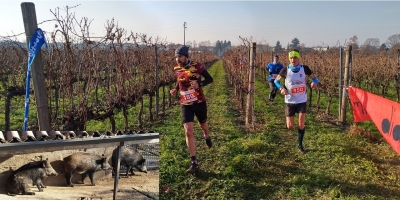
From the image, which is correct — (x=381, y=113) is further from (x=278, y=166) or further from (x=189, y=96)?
(x=189, y=96)

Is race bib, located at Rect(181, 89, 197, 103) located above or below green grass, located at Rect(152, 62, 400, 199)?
above

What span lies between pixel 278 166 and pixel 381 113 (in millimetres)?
1889

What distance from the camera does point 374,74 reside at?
1522cm

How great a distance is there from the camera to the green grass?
4102 millimetres

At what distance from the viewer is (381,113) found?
5.21m

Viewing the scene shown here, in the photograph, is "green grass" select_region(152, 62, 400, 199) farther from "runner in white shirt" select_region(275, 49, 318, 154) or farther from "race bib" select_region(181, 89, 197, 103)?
"race bib" select_region(181, 89, 197, 103)

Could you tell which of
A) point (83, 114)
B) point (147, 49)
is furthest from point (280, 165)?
point (147, 49)

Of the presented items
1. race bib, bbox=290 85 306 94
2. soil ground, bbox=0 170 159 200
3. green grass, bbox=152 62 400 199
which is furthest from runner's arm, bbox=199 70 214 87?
soil ground, bbox=0 170 159 200

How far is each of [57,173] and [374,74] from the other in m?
16.0

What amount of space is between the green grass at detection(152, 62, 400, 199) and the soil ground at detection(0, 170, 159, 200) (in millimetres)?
1020

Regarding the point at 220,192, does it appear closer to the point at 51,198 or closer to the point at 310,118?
the point at 51,198

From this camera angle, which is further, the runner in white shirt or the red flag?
the runner in white shirt

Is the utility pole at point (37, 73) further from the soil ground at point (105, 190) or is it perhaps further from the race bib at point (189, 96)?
the race bib at point (189, 96)

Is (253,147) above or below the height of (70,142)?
below
